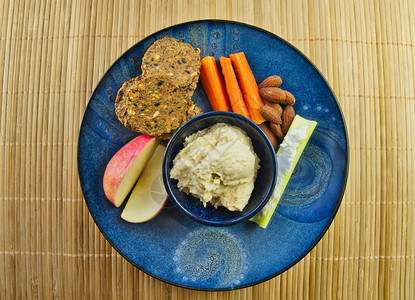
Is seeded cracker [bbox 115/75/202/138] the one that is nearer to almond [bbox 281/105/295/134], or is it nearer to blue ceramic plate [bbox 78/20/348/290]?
blue ceramic plate [bbox 78/20/348/290]

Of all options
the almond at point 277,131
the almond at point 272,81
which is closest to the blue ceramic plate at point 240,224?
the almond at point 272,81

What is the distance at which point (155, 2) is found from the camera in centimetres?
184

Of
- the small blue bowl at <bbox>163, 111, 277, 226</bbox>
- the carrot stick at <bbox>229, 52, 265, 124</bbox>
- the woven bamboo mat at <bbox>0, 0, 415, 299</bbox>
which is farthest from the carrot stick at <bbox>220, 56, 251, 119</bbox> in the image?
the woven bamboo mat at <bbox>0, 0, 415, 299</bbox>

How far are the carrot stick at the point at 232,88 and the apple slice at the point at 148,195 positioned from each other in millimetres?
442

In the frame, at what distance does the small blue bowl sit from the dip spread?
0.03 metres

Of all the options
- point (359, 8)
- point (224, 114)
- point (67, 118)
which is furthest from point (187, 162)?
point (359, 8)

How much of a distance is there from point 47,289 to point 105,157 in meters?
0.96

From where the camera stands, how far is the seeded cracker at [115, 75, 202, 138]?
4.81 feet

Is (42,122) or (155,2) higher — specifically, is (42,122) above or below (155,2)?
below

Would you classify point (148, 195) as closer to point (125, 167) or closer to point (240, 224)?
point (125, 167)

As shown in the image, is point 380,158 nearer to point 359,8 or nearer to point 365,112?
point 365,112

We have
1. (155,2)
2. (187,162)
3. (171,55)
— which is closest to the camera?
(187,162)

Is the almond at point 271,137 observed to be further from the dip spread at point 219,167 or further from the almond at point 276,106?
the dip spread at point 219,167

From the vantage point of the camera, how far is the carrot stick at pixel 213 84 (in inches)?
61.4
